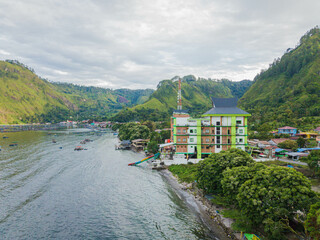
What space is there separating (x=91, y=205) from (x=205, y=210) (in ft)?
71.3

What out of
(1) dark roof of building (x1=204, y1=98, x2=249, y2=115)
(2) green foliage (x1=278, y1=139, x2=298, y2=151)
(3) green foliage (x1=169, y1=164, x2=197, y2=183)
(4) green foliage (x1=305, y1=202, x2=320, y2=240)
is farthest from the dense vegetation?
(2) green foliage (x1=278, y1=139, x2=298, y2=151)

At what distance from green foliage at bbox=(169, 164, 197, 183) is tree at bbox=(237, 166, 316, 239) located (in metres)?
25.6

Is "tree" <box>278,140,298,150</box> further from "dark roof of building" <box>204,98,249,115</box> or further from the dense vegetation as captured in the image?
the dense vegetation

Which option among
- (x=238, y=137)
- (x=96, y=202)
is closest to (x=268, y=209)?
(x=96, y=202)

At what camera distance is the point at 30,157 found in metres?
84.0

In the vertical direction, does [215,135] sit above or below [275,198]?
above

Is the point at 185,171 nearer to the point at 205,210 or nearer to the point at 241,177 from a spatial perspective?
the point at 205,210

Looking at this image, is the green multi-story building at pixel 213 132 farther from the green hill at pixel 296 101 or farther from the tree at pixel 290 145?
the green hill at pixel 296 101

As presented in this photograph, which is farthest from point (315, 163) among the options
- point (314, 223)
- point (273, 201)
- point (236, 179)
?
point (314, 223)

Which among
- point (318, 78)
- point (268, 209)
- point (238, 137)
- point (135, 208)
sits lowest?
point (135, 208)

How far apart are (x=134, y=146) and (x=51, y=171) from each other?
47.7 meters

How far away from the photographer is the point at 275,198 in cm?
2575

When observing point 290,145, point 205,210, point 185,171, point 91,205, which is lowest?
point 91,205

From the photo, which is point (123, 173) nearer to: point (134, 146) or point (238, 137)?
point (238, 137)
